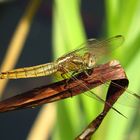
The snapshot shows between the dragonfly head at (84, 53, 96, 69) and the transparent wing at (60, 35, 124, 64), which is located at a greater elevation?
the transparent wing at (60, 35, 124, 64)

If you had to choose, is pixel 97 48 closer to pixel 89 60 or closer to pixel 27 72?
pixel 89 60

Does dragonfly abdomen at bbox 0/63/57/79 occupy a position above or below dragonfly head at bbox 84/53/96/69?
above

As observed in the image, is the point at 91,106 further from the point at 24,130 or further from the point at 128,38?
the point at 24,130

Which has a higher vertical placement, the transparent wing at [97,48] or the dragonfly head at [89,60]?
the transparent wing at [97,48]

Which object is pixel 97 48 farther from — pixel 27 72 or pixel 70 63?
pixel 27 72

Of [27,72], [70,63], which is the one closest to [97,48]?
A: [70,63]
